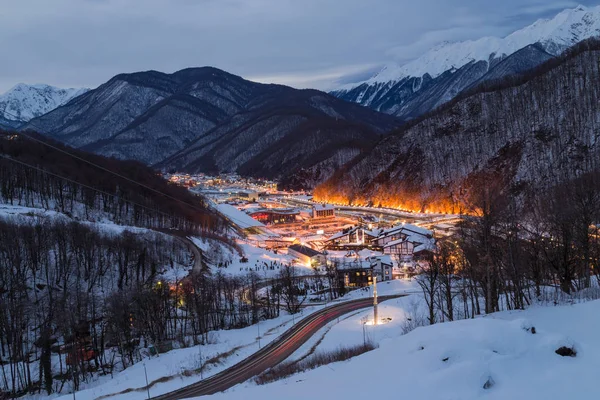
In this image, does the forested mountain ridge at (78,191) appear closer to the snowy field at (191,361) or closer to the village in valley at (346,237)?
the village in valley at (346,237)

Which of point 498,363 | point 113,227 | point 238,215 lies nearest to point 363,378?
point 498,363

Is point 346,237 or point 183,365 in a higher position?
point 346,237

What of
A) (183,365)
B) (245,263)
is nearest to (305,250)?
(245,263)

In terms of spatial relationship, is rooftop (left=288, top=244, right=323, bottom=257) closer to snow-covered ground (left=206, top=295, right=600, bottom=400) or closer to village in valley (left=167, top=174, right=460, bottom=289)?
village in valley (left=167, top=174, right=460, bottom=289)

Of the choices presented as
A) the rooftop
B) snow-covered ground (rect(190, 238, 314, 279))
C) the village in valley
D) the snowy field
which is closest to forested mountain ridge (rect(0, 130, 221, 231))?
snow-covered ground (rect(190, 238, 314, 279))

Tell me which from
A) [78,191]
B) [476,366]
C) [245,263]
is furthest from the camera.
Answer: [78,191]

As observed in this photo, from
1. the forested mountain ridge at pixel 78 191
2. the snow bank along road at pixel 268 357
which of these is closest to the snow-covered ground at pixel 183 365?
the snow bank along road at pixel 268 357

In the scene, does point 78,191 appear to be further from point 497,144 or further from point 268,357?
point 497,144
